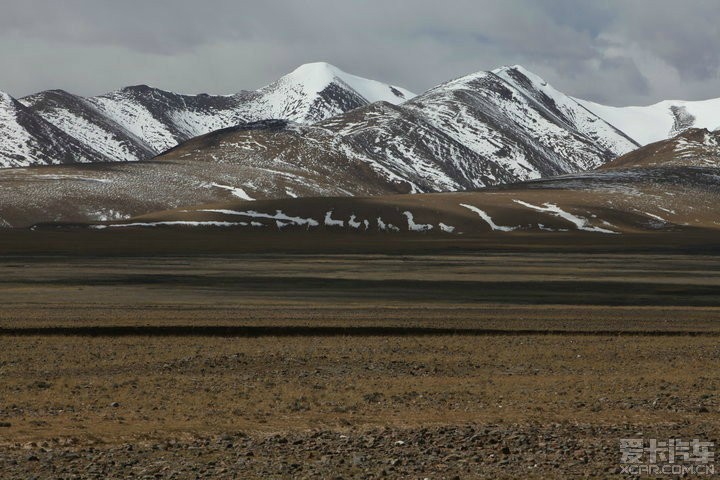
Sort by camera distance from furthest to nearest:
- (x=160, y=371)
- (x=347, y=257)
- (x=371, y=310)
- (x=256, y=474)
→ (x=347, y=257) → (x=371, y=310) → (x=160, y=371) → (x=256, y=474)

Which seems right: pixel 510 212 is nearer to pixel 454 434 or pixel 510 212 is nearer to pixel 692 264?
pixel 692 264

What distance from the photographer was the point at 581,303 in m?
55.0

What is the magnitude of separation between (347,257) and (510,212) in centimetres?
9757

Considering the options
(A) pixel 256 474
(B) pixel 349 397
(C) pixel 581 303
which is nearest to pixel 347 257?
(C) pixel 581 303

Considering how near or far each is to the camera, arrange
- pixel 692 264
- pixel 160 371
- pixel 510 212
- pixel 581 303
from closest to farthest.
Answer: pixel 160 371, pixel 581 303, pixel 692 264, pixel 510 212

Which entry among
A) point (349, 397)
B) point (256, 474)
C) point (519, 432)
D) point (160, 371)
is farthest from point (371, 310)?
point (256, 474)

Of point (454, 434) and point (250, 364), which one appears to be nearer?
point (454, 434)

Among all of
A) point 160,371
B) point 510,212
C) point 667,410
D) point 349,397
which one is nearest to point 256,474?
point 349,397

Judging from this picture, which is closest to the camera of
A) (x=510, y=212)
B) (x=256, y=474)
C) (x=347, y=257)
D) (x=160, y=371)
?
(x=256, y=474)

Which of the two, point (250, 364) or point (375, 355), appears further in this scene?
point (375, 355)

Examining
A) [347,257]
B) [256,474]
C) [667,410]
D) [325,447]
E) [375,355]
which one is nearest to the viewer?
[256,474]

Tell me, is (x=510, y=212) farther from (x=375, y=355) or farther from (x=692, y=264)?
(x=375, y=355)

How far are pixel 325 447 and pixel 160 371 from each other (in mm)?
11317

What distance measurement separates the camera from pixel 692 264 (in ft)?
315
